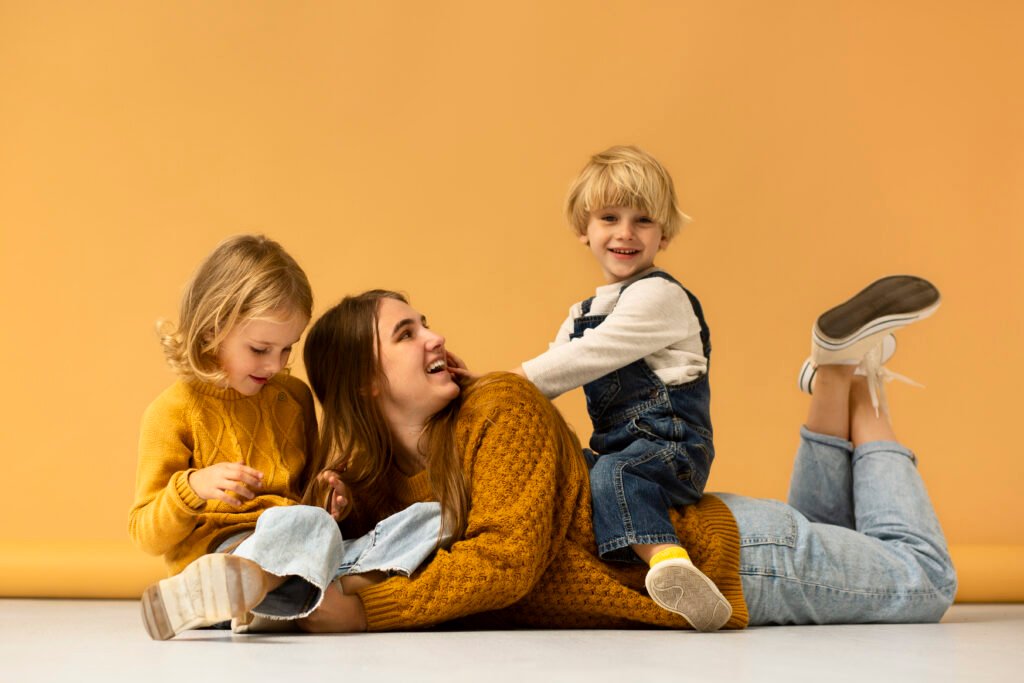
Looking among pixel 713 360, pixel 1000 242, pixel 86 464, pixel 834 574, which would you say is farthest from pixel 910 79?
pixel 86 464

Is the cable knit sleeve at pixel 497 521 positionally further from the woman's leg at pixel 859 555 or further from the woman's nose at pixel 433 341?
the woman's leg at pixel 859 555

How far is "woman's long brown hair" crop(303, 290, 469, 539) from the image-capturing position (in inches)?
97.9

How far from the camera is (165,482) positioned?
7.96ft

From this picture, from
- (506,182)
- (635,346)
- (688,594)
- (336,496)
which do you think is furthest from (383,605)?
(506,182)

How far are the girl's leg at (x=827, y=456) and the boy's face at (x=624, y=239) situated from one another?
51 centimetres

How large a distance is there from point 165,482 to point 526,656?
92cm

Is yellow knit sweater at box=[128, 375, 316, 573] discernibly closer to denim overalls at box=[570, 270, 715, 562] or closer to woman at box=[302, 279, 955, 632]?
woman at box=[302, 279, 955, 632]

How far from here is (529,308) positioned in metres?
4.18

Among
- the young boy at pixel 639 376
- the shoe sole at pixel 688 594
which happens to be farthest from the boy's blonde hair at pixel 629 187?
the shoe sole at pixel 688 594

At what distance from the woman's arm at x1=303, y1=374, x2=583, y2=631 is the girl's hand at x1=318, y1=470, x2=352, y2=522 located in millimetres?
259

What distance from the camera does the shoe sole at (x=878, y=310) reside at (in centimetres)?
281

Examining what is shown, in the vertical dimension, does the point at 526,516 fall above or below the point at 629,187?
below

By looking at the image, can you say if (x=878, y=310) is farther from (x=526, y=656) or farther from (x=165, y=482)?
(x=165, y=482)

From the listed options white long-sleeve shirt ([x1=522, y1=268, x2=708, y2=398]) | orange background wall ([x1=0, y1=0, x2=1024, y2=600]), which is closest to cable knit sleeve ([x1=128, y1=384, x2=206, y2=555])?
white long-sleeve shirt ([x1=522, y1=268, x2=708, y2=398])
